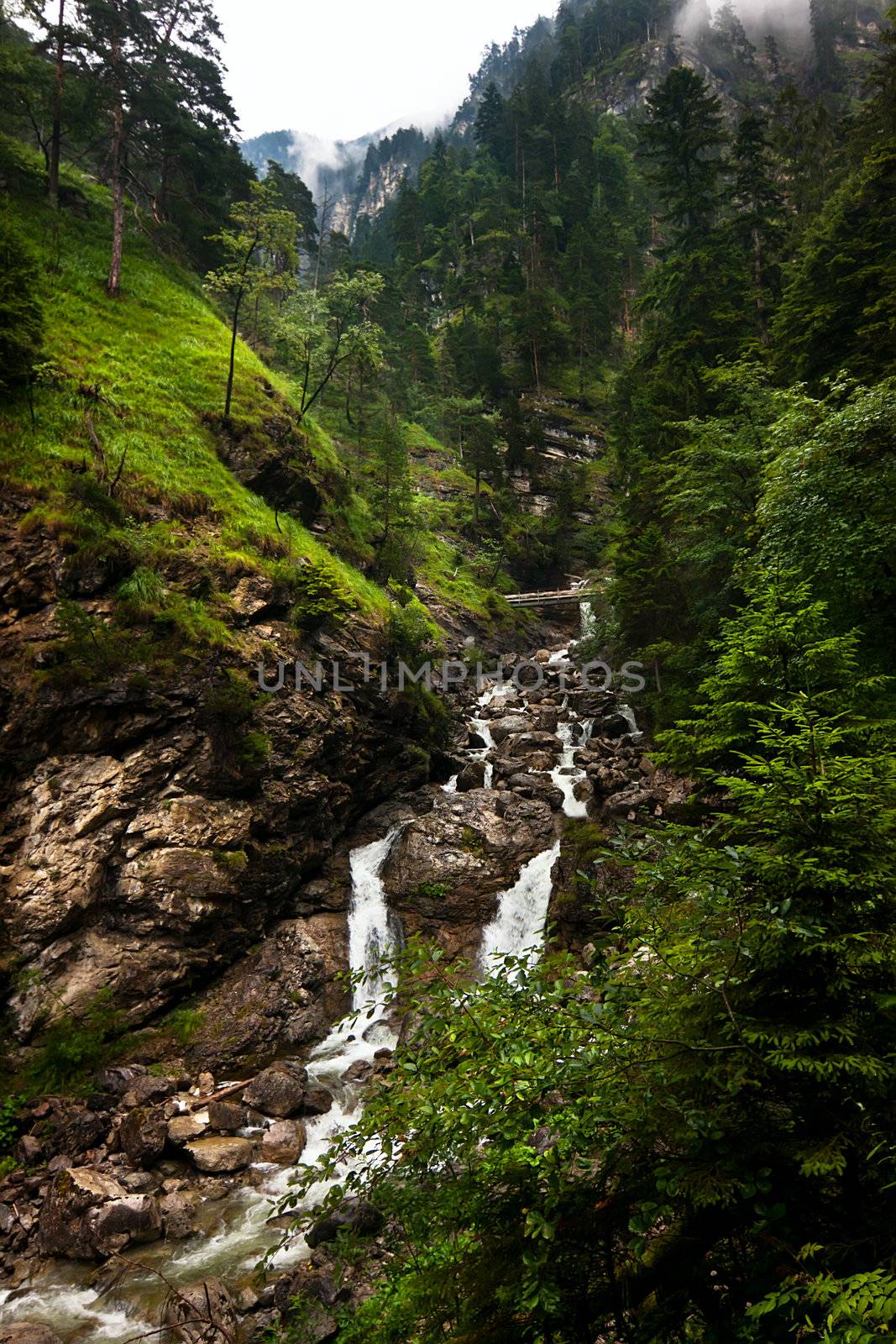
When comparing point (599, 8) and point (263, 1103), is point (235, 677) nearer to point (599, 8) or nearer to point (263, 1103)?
point (263, 1103)

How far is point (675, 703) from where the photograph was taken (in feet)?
51.2

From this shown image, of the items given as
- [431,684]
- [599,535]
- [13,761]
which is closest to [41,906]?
[13,761]

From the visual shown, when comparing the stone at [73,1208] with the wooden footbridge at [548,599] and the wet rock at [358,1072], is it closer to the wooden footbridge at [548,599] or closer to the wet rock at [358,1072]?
the wet rock at [358,1072]

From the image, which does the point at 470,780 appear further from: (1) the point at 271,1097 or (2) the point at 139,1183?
(2) the point at 139,1183

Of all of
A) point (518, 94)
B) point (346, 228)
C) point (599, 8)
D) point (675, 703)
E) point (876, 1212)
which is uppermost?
point (599, 8)

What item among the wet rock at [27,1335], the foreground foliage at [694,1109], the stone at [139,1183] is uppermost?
the foreground foliage at [694,1109]

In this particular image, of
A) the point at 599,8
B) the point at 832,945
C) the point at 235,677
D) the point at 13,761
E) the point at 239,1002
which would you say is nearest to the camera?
the point at 832,945

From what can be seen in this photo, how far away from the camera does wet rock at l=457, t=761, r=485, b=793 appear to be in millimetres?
23812

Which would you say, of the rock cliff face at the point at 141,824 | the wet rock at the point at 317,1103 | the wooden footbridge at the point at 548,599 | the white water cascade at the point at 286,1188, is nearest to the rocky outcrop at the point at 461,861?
the white water cascade at the point at 286,1188

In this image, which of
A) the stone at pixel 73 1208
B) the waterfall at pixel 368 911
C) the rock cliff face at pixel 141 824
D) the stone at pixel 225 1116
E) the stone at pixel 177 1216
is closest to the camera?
the stone at pixel 73 1208

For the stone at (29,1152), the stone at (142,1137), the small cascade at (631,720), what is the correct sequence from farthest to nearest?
the small cascade at (631,720)
the stone at (142,1137)
the stone at (29,1152)

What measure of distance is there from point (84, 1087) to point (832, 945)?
1452 centimetres

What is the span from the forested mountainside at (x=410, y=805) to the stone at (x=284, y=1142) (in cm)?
8

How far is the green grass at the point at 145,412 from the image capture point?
53.8ft
